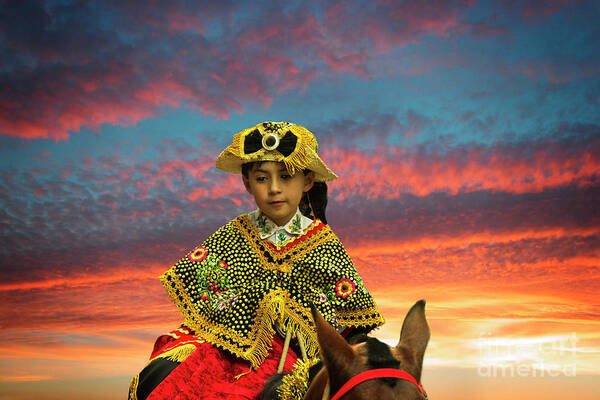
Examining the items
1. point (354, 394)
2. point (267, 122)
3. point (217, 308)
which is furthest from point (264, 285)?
point (354, 394)

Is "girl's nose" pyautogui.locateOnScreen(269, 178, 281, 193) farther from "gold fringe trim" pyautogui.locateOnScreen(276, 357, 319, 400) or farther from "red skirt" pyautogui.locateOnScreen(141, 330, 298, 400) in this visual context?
"gold fringe trim" pyautogui.locateOnScreen(276, 357, 319, 400)

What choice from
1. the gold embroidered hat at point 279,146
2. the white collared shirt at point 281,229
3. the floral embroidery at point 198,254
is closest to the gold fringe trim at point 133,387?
the floral embroidery at point 198,254

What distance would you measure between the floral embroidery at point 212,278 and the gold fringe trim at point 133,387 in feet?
2.31

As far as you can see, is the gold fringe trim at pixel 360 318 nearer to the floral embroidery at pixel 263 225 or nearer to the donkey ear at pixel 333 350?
the floral embroidery at pixel 263 225

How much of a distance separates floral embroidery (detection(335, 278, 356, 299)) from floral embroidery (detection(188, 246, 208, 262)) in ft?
3.45

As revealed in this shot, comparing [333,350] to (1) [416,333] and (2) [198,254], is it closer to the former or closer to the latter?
(1) [416,333]

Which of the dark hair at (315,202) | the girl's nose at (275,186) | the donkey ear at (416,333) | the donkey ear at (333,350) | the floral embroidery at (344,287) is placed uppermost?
the dark hair at (315,202)

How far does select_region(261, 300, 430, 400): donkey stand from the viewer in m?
2.08

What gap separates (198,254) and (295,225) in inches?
30.7

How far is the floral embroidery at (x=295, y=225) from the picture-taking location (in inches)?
167

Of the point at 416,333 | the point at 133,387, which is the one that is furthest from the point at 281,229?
the point at 416,333

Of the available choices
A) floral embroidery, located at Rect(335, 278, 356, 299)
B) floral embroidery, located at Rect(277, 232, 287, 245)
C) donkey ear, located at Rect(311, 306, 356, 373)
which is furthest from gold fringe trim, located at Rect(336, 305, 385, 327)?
donkey ear, located at Rect(311, 306, 356, 373)

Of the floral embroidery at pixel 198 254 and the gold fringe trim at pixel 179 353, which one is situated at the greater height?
the floral embroidery at pixel 198 254

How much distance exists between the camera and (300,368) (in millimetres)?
2883
